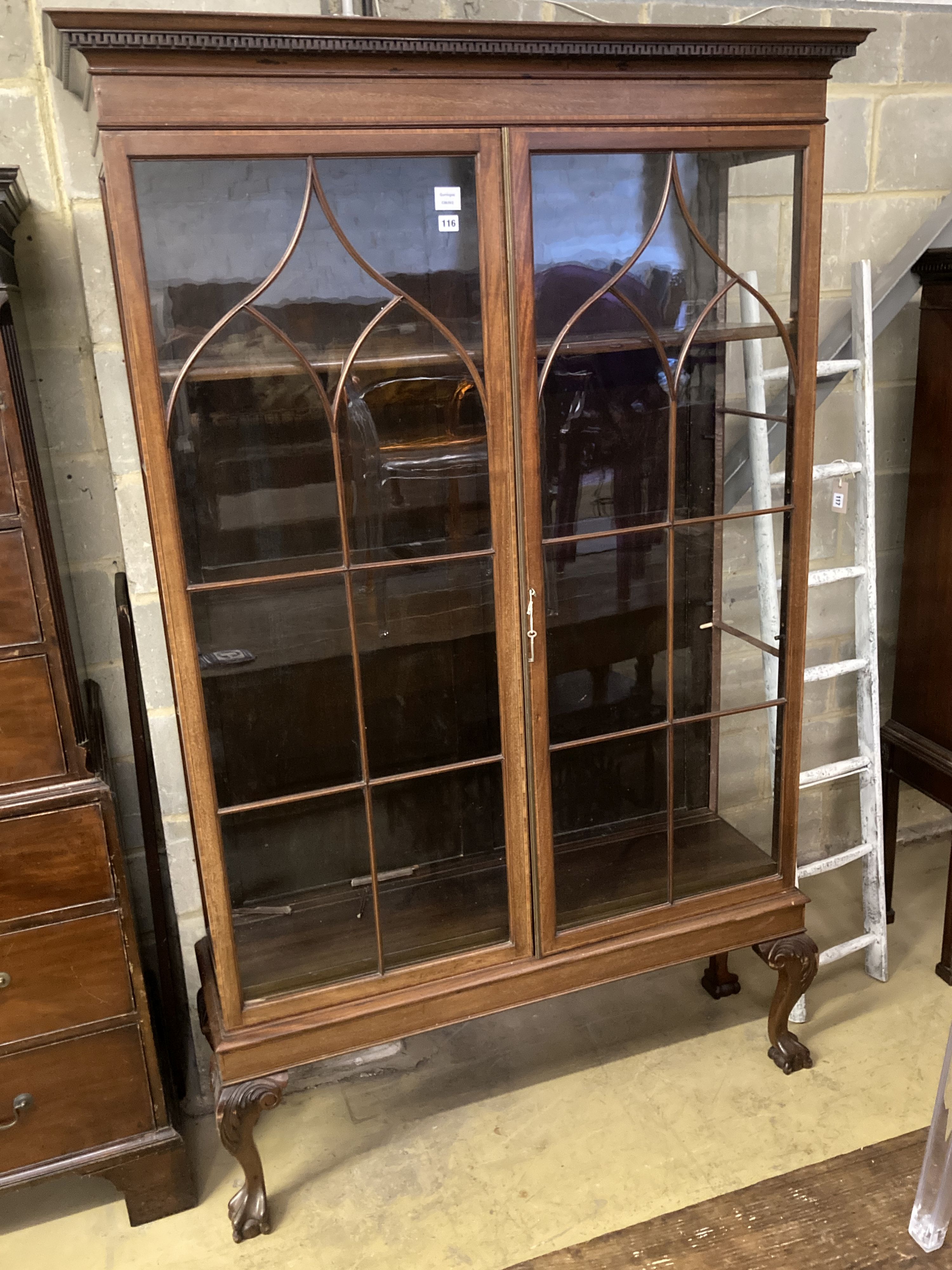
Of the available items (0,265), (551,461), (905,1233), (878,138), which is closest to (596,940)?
(905,1233)

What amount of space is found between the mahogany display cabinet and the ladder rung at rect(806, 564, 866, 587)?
8.6 inches

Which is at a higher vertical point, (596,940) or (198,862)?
(198,862)

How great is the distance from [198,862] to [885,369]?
1.99 metres

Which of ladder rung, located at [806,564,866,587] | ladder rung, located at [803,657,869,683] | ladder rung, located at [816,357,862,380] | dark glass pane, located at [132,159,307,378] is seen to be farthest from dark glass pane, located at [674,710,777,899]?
dark glass pane, located at [132,159,307,378]

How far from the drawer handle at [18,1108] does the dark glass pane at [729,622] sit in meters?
1.31

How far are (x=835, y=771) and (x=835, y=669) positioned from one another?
228 millimetres

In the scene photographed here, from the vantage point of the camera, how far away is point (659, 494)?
173 centimetres

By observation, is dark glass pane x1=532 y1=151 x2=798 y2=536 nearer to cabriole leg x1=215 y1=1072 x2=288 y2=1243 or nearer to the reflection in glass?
the reflection in glass

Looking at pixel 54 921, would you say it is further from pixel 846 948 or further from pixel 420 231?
pixel 846 948

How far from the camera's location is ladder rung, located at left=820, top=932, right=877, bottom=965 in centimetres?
221

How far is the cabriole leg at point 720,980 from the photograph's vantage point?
7.36 ft

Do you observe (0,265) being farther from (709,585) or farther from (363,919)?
(709,585)

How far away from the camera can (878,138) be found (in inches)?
88.0

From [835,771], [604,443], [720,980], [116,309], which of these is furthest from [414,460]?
[720,980]
